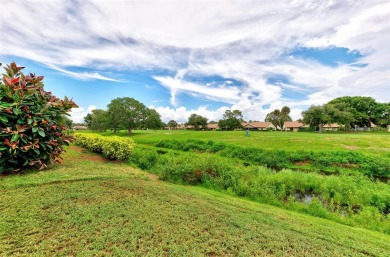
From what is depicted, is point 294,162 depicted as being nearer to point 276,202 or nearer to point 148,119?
point 276,202

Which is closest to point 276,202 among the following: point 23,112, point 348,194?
point 348,194

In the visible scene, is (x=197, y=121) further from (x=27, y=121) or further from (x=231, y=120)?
(x=27, y=121)

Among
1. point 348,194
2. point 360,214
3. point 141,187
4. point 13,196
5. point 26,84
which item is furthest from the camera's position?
point 348,194

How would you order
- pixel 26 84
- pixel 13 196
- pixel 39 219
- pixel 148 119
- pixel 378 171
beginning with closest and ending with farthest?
pixel 39 219 → pixel 13 196 → pixel 26 84 → pixel 378 171 → pixel 148 119

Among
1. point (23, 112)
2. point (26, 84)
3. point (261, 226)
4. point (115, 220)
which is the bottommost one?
point (261, 226)

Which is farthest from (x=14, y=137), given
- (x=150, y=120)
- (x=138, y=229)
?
(x=150, y=120)

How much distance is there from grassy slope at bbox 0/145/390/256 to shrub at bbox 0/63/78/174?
1010 millimetres

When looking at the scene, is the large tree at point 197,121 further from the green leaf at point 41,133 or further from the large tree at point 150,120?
the green leaf at point 41,133

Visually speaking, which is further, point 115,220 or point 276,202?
point 276,202

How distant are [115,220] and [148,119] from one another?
4266 cm

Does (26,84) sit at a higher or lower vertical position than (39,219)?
higher

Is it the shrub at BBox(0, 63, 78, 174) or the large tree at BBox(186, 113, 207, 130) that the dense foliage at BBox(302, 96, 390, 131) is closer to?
the large tree at BBox(186, 113, 207, 130)

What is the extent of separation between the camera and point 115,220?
10.6 ft

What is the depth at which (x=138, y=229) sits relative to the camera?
3.02 meters
